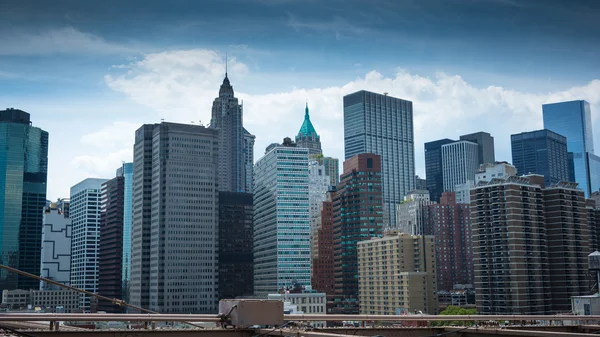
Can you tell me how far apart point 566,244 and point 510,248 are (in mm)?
17922

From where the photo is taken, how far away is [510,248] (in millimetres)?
167375

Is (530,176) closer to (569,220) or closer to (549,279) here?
(569,220)

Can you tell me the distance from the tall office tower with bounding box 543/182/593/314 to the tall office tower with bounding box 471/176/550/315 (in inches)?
127

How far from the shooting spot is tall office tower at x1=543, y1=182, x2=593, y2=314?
171500 millimetres

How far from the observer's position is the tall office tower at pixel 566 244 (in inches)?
6752

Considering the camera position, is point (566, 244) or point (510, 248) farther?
point (566, 244)

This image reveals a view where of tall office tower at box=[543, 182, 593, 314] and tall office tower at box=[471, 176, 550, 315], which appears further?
tall office tower at box=[543, 182, 593, 314]

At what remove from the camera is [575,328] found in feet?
89.8

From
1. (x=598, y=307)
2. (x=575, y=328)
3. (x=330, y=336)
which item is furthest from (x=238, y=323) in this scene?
(x=598, y=307)

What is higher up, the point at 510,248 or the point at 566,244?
the point at 566,244

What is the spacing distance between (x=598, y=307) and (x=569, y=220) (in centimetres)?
8333

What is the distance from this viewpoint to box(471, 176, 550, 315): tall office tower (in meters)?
166

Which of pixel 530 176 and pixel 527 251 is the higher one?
pixel 530 176

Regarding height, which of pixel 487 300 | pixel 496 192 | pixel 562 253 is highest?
pixel 496 192
